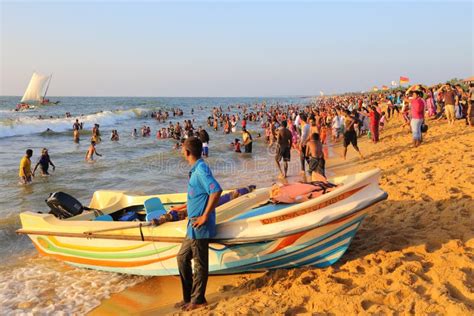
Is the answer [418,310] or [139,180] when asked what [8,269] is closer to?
[418,310]

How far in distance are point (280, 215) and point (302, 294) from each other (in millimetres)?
840

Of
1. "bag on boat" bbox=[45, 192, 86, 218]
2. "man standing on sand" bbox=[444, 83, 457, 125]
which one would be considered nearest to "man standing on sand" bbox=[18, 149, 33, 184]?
"bag on boat" bbox=[45, 192, 86, 218]

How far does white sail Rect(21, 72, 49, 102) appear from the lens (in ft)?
213

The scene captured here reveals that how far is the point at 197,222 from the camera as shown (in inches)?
153

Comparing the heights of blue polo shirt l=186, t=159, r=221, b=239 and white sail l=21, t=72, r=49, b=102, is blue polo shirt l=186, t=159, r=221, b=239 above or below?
below

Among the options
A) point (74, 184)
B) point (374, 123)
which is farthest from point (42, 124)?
point (374, 123)

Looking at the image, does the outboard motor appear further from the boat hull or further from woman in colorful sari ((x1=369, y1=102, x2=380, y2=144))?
woman in colorful sari ((x1=369, y1=102, x2=380, y2=144))

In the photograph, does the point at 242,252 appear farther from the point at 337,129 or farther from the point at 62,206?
the point at 337,129

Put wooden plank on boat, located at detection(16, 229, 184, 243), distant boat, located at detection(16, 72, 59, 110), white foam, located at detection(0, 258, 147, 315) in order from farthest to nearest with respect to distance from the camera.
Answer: distant boat, located at detection(16, 72, 59, 110), white foam, located at detection(0, 258, 147, 315), wooden plank on boat, located at detection(16, 229, 184, 243)

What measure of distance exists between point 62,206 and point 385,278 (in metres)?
4.69

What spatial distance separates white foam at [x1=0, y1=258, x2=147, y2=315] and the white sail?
67772 millimetres

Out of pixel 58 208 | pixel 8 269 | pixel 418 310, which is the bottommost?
pixel 8 269

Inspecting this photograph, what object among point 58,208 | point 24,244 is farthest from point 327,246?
point 24,244

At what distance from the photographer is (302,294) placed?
395 cm
